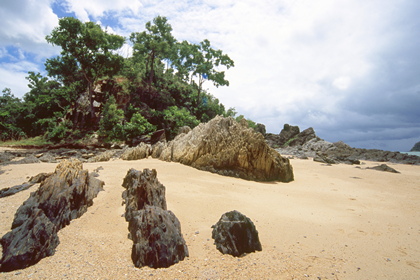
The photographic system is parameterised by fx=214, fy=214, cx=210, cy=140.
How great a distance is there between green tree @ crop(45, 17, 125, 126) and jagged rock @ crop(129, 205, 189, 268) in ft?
70.7

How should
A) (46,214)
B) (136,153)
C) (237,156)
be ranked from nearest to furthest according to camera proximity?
(46,214) → (237,156) → (136,153)

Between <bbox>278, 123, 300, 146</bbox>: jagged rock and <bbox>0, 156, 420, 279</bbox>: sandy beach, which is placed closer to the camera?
<bbox>0, 156, 420, 279</bbox>: sandy beach

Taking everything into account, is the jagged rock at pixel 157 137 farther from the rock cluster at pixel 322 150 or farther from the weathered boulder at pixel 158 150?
the rock cluster at pixel 322 150

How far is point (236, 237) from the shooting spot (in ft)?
7.97

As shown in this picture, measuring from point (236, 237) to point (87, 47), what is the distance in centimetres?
2304

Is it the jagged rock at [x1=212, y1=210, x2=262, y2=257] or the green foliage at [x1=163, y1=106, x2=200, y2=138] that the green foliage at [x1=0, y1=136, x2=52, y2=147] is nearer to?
the green foliage at [x1=163, y1=106, x2=200, y2=138]

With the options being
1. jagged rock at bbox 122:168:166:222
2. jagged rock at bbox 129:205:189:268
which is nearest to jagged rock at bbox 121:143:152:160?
jagged rock at bbox 122:168:166:222

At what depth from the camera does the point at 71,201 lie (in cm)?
296

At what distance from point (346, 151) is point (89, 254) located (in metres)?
27.8

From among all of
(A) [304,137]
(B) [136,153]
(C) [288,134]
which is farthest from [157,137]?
(C) [288,134]

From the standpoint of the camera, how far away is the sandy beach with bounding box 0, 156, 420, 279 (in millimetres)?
2008

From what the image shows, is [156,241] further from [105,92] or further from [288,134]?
[288,134]

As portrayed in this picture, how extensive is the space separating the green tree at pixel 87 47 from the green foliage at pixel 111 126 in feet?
9.70

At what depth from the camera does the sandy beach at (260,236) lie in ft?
6.59
